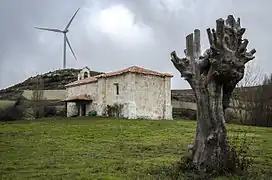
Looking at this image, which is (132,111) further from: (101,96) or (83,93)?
(83,93)

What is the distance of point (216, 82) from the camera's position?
26.4ft

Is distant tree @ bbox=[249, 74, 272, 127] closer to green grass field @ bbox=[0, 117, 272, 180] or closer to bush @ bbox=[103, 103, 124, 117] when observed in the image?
bush @ bbox=[103, 103, 124, 117]

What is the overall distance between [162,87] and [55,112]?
20023 mm

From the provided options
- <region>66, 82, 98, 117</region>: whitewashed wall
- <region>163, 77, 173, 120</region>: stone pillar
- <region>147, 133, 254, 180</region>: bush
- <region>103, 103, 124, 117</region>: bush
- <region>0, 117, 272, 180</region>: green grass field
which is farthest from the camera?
<region>66, 82, 98, 117</region>: whitewashed wall

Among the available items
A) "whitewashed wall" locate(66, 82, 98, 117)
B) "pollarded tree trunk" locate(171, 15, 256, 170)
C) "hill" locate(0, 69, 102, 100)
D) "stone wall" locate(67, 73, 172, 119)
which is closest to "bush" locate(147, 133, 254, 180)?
"pollarded tree trunk" locate(171, 15, 256, 170)

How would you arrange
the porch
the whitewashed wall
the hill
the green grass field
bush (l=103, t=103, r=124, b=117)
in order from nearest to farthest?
the green grass field, bush (l=103, t=103, r=124, b=117), the whitewashed wall, the porch, the hill

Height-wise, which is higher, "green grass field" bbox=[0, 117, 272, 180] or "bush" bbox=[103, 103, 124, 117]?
"bush" bbox=[103, 103, 124, 117]

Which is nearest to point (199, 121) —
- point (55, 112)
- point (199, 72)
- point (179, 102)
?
point (199, 72)

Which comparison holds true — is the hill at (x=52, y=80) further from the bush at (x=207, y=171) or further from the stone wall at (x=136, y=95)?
the bush at (x=207, y=171)

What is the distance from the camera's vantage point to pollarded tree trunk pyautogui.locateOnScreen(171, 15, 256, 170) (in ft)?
25.3

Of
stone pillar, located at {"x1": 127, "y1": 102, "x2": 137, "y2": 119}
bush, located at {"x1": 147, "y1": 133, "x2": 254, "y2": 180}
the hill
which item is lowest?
bush, located at {"x1": 147, "y1": 133, "x2": 254, "y2": 180}

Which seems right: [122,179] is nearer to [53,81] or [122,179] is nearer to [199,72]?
[199,72]

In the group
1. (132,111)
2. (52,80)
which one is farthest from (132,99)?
(52,80)

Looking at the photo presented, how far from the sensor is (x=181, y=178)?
752cm
